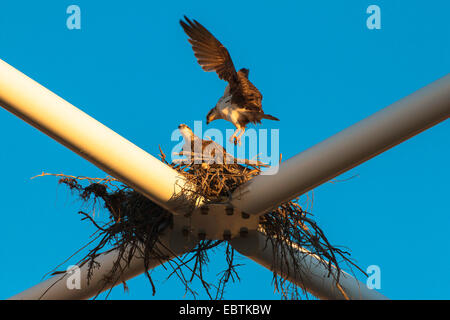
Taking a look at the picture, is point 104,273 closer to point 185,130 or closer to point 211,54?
point 185,130

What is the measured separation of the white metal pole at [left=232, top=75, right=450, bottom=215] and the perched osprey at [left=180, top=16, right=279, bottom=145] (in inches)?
78.1

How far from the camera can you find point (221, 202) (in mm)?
3539

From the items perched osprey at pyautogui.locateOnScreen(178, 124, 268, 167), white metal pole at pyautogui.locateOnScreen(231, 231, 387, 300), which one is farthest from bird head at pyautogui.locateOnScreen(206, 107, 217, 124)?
white metal pole at pyautogui.locateOnScreen(231, 231, 387, 300)

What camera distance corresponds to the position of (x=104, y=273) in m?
3.69

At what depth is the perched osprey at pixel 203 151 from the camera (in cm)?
407

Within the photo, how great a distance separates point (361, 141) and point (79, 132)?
3.93 feet

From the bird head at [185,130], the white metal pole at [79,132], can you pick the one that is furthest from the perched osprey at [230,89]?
the white metal pole at [79,132]

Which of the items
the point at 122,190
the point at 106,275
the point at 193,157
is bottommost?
the point at 106,275

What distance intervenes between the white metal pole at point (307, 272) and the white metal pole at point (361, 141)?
711 mm

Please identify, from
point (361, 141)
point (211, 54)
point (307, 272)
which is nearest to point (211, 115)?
point (211, 54)

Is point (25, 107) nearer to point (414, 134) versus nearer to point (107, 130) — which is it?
point (107, 130)

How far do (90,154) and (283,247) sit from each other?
1396mm

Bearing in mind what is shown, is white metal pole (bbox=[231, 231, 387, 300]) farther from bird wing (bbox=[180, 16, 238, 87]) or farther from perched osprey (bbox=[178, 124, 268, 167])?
bird wing (bbox=[180, 16, 238, 87])
